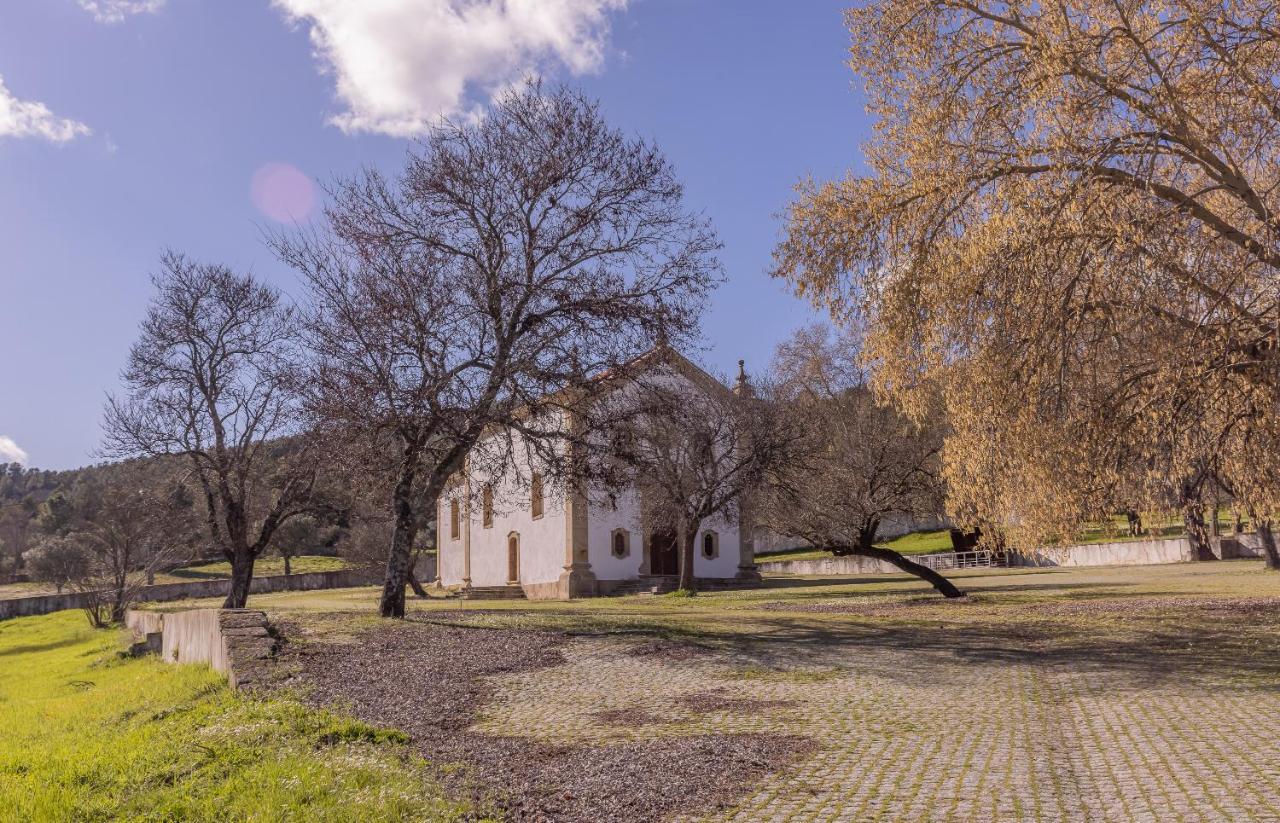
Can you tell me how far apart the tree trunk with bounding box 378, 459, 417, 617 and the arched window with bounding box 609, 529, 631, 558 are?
21.1 meters

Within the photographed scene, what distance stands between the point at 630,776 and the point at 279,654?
7.56 metres

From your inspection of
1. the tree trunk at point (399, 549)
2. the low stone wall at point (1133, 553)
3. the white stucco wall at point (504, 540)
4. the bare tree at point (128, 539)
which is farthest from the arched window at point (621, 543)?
the tree trunk at point (399, 549)

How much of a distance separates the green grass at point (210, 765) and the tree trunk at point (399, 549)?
6039 millimetres

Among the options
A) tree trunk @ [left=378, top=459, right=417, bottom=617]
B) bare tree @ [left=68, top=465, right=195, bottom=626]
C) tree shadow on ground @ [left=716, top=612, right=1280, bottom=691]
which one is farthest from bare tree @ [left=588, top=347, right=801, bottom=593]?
bare tree @ [left=68, top=465, right=195, bottom=626]

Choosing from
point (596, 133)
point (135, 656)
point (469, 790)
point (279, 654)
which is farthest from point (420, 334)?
point (469, 790)

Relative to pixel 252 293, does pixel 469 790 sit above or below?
below

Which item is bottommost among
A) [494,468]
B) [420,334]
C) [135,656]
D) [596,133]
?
[135,656]

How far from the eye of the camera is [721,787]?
5.95 meters

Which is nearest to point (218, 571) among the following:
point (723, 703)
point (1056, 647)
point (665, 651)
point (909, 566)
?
point (909, 566)

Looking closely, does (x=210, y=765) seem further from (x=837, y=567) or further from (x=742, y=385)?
(x=837, y=567)

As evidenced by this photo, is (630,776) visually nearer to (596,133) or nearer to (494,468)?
(494,468)

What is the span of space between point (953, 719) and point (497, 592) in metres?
34.8

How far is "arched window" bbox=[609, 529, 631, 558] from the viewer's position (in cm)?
3931

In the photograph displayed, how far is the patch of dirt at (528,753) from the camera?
228 inches
